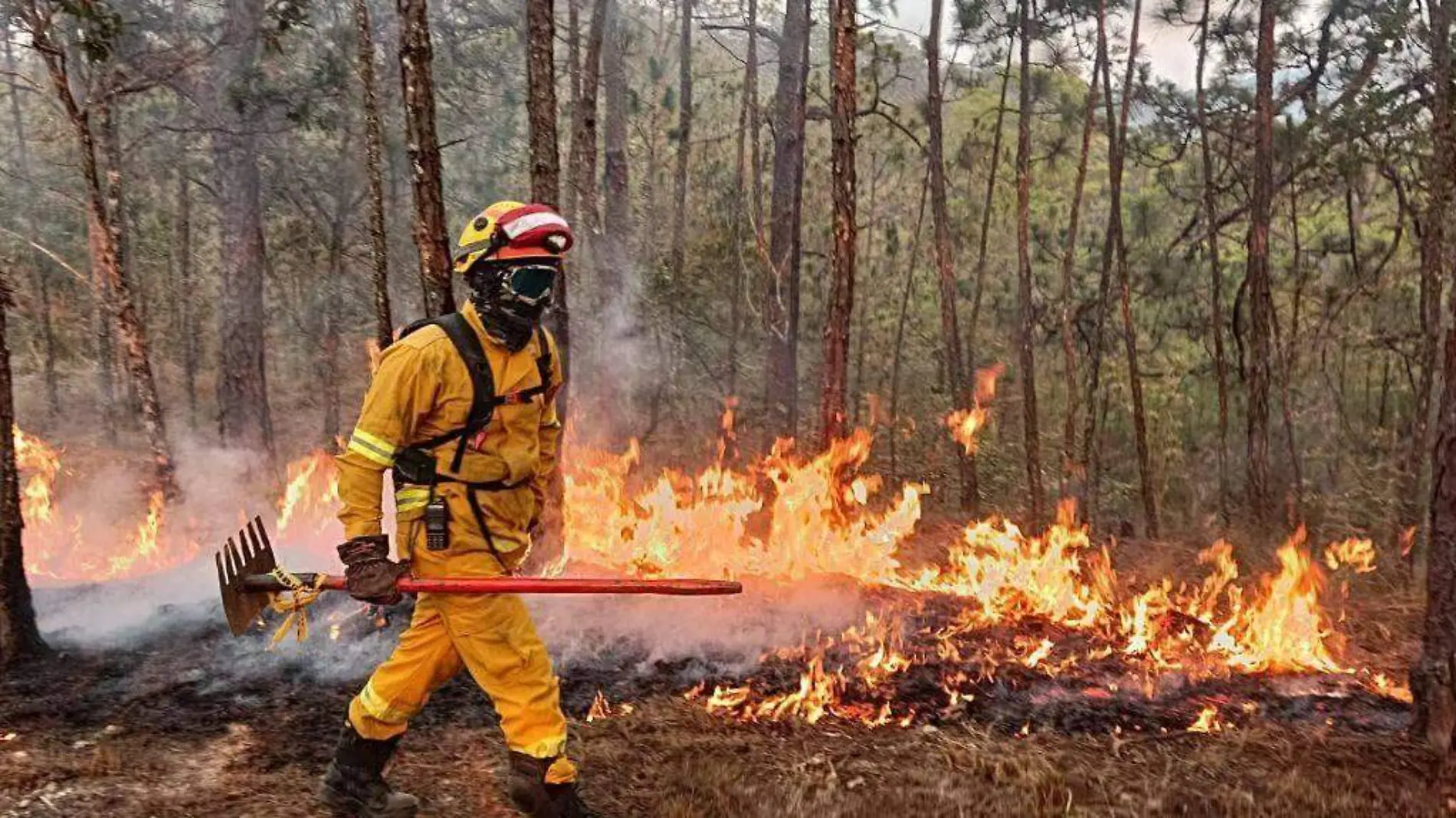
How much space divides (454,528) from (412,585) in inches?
9.9

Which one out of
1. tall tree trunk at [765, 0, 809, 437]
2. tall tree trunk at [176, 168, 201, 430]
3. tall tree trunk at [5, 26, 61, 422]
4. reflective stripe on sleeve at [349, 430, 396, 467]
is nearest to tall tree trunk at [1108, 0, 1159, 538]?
tall tree trunk at [765, 0, 809, 437]

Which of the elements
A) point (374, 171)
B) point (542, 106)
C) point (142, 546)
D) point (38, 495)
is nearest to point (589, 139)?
point (374, 171)

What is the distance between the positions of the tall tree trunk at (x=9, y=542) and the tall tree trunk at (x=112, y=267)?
7.91 feet

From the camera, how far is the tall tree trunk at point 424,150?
6262 millimetres

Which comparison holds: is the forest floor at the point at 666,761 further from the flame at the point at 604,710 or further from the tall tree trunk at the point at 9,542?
the tall tree trunk at the point at 9,542

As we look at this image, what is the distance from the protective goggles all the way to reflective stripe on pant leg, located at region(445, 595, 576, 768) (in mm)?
1098

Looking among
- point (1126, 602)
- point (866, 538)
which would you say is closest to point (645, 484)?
point (866, 538)

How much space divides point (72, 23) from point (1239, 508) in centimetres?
2025

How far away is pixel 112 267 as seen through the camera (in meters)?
8.41

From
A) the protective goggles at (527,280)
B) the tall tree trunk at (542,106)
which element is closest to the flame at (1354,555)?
the tall tree trunk at (542,106)

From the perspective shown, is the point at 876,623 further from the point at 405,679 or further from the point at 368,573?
the point at 368,573

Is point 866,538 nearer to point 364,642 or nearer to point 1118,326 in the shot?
point 364,642

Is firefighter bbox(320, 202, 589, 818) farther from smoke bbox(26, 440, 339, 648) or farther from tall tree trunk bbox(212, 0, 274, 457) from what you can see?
tall tree trunk bbox(212, 0, 274, 457)

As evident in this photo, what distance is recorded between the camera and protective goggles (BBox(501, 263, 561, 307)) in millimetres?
3379
